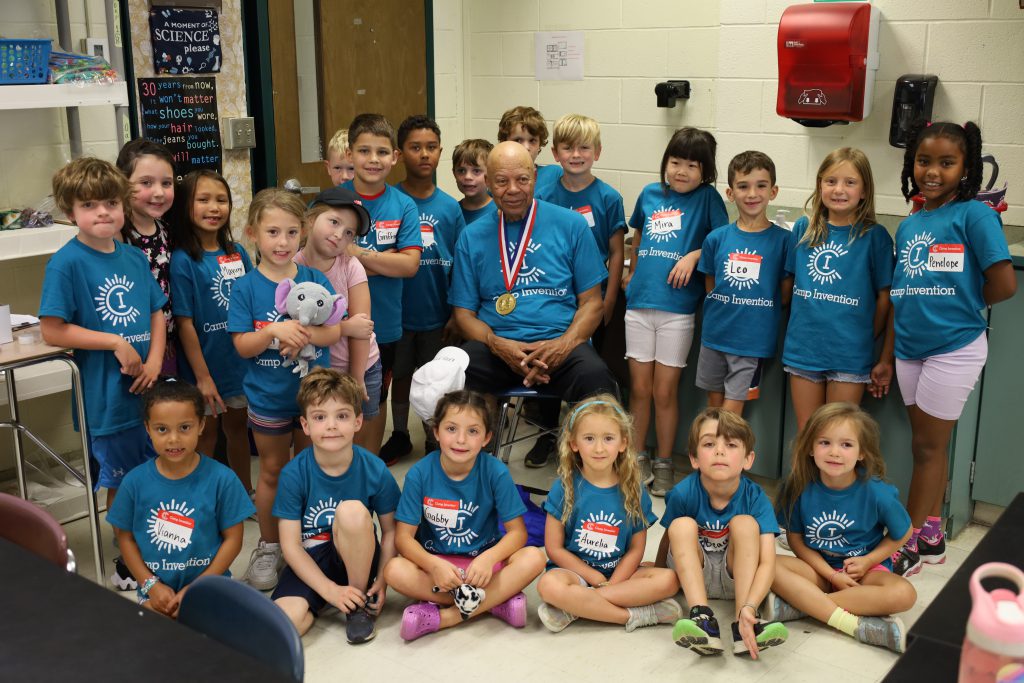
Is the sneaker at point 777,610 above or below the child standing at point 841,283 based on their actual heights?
A: below

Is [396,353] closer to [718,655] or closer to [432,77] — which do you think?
[718,655]

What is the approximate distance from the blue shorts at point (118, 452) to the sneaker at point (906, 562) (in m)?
2.17

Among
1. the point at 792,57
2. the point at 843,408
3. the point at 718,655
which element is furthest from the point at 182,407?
the point at 792,57

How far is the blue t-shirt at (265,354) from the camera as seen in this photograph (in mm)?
2955

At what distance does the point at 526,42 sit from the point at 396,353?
2.21 meters

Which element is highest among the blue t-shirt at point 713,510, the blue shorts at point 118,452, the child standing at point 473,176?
the child standing at point 473,176

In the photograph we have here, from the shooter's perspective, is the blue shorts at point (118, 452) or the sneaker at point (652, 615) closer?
the sneaker at point (652, 615)

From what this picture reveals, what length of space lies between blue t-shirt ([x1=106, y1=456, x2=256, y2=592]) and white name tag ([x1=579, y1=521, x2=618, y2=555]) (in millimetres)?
921

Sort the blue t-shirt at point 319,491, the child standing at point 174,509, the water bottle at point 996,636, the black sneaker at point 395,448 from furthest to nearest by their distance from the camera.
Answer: the black sneaker at point 395,448
the blue t-shirt at point 319,491
the child standing at point 174,509
the water bottle at point 996,636

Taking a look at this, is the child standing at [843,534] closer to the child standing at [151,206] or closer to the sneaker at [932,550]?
the sneaker at [932,550]

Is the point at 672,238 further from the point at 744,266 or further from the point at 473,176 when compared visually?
the point at 473,176

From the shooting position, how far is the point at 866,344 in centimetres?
316

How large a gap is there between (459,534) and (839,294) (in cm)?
137

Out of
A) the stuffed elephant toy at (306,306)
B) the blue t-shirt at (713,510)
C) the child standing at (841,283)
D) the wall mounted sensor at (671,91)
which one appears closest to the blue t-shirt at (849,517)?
the blue t-shirt at (713,510)
